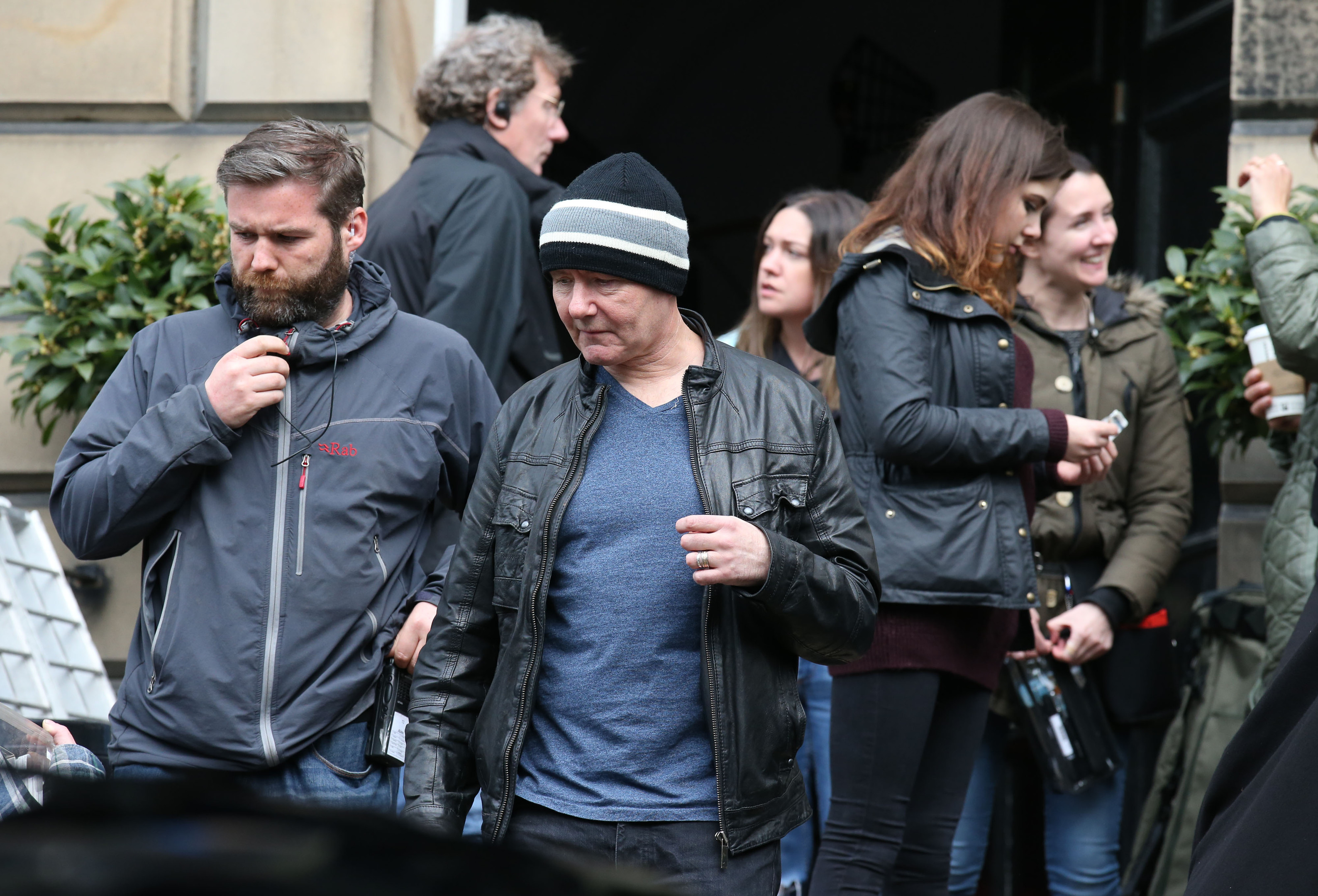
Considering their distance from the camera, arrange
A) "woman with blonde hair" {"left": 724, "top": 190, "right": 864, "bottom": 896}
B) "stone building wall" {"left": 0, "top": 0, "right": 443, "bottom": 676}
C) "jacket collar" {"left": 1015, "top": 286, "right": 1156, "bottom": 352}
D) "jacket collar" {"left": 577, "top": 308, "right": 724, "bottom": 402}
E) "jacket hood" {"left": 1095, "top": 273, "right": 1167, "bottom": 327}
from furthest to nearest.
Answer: "stone building wall" {"left": 0, "top": 0, "right": 443, "bottom": 676}, "woman with blonde hair" {"left": 724, "top": 190, "right": 864, "bottom": 896}, "jacket hood" {"left": 1095, "top": 273, "right": 1167, "bottom": 327}, "jacket collar" {"left": 1015, "top": 286, "right": 1156, "bottom": 352}, "jacket collar" {"left": 577, "top": 308, "right": 724, "bottom": 402}

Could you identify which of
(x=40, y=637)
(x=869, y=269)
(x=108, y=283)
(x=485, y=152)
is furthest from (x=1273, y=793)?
(x=108, y=283)

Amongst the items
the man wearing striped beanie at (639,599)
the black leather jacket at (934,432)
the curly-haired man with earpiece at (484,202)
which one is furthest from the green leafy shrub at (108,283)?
the man wearing striped beanie at (639,599)

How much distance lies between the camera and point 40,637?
3.95 metres

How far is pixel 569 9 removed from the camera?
362 inches

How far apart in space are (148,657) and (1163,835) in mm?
2840

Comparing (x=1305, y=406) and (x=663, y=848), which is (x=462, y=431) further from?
(x=1305, y=406)

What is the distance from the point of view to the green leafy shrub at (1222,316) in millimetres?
4059

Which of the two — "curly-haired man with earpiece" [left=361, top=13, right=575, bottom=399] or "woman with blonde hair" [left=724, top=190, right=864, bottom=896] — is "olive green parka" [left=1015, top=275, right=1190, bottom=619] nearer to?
"woman with blonde hair" [left=724, top=190, right=864, bottom=896]

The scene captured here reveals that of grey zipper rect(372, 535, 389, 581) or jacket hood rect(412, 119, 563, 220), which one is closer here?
grey zipper rect(372, 535, 389, 581)

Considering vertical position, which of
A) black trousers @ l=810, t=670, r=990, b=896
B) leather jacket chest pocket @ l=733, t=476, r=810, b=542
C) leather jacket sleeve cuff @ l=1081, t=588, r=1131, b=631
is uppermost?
leather jacket chest pocket @ l=733, t=476, r=810, b=542

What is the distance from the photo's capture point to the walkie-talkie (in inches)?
102

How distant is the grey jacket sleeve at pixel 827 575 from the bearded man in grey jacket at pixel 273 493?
71cm

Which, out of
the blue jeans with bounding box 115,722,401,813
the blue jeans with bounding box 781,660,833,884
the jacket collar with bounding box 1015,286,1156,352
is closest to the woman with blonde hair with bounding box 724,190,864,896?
the blue jeans with bounding box 781,660,833,884

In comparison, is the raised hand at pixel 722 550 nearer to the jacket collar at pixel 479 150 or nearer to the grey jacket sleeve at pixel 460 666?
the grey jacket sleeve at pixel 460 666
